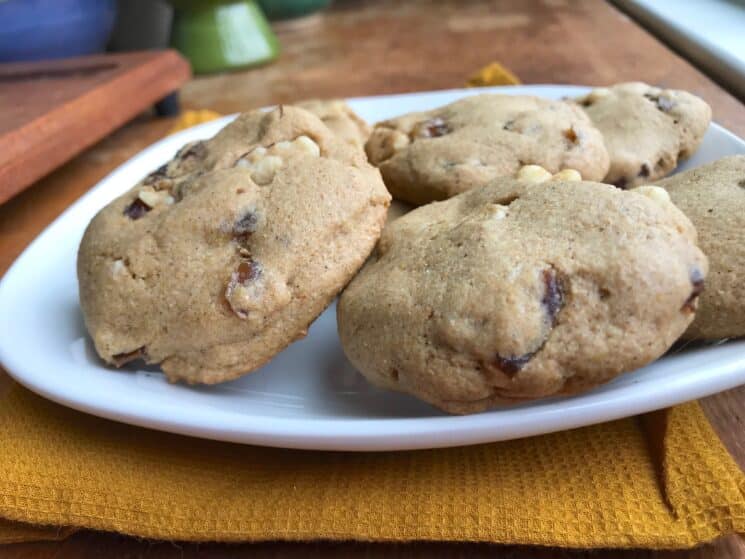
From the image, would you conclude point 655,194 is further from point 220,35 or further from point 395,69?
point 220,35

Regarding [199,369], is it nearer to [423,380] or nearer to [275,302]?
[275,302]

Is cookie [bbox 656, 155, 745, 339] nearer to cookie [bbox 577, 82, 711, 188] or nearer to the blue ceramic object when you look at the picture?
cookie [bbox 577, 82, 711, 188]

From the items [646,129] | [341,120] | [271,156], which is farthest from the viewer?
[341,120]

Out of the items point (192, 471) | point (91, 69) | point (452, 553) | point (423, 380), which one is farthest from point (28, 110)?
point (452, 553)

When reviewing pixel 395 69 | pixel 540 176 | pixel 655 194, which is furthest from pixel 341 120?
pixel 395 69

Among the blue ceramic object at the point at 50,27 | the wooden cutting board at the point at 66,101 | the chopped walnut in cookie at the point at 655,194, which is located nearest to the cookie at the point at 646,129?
the chopped walnut in cookie at the point at 655,194
